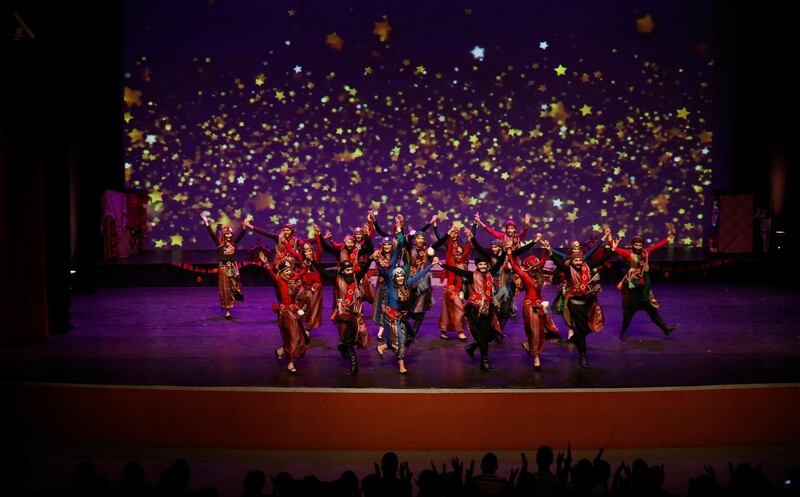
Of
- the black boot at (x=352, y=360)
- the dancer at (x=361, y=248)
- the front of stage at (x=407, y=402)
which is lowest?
the front of stage at (x=407, y=402)

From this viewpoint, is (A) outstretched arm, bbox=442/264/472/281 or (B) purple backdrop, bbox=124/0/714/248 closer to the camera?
(A) outstretched arm, bbox=442/264/472/281

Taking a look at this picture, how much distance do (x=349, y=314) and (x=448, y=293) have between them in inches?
57.4

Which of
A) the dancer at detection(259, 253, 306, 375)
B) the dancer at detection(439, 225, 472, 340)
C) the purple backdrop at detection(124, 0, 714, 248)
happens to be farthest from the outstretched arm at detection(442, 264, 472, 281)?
the purple backdrop at detection(124, 0, 714, 248)

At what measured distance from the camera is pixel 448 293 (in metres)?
7.07

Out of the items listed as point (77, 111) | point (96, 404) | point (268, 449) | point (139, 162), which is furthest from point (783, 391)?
point (139, 162)

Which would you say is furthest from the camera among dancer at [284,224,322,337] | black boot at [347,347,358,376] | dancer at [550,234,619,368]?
dancer at [284,224,322,337]

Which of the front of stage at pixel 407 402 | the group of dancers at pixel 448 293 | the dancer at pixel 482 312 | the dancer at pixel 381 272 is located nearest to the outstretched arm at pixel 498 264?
the group of dancers at pixel 448 293

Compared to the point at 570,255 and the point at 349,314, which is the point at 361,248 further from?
the point at 570,255

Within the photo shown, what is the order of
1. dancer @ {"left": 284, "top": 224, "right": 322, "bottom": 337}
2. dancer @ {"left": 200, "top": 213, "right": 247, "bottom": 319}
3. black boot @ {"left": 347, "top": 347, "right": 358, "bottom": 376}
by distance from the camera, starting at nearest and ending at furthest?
black boot @ {"left": 347, "top": 347, "right": 358, "bottom": 376} → dancer @ {"left": 284, "top": 224, "right": 322, "bottom": 337} → dancer @ {"left": 200, "top": 213, "right": 247, "bottom": 319}

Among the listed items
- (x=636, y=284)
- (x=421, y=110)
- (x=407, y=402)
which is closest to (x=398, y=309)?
(x=407, y=402)

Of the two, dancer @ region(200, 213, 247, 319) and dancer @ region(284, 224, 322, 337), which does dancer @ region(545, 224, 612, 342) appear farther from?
dancer @ region(200, 213, 247, 319)

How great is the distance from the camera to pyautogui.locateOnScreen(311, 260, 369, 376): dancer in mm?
5930

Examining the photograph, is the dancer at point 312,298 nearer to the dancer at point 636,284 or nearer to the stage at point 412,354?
the stage at point 412,354

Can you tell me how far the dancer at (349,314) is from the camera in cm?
593
